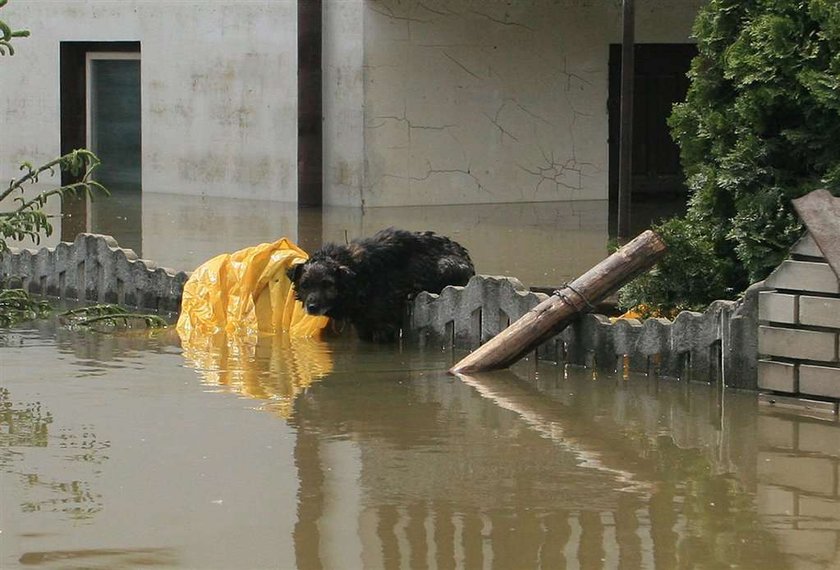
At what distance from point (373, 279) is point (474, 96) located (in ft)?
36.2

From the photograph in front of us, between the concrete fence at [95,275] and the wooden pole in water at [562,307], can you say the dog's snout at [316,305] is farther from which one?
the concrete fence at [95,275]

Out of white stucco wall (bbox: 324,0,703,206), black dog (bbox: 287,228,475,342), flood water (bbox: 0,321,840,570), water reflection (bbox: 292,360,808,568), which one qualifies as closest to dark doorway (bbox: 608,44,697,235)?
white stucco wall (bbox: 324,0,703,206)

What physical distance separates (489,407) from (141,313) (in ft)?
14.4

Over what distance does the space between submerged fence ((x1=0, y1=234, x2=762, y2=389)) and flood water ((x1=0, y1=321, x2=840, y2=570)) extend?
159 mm

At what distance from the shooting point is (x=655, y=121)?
78.8 ft

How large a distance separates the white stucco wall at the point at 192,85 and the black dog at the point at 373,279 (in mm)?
10546

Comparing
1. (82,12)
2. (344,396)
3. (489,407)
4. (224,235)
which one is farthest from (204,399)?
(82,12)

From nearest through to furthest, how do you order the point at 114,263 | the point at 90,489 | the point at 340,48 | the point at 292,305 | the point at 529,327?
the point at 90,489
the point at 529,327
the point at 292,305
the point at 114,263
the point at 340,48

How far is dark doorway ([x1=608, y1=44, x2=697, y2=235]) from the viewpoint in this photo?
23781 mm

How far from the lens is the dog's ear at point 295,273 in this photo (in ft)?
37.9

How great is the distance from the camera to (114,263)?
13062mm

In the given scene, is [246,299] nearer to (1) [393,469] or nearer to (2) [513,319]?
(2) [513,319]

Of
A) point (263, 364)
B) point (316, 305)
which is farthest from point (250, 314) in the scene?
point (263, 364)

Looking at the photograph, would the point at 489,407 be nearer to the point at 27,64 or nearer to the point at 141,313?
the point at 141,313
